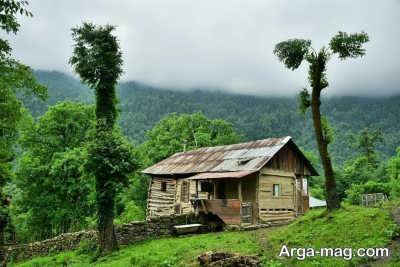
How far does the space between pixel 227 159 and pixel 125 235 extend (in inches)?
419

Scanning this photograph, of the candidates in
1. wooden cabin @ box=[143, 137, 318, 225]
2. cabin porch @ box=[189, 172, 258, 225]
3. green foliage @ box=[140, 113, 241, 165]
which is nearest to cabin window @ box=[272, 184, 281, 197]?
wooden cabin @ box=[143, 137, 318, 225]

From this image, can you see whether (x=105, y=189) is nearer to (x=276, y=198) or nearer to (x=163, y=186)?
(x=276, y=198)

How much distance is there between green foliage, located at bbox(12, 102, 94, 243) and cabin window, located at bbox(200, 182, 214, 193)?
9.41 m

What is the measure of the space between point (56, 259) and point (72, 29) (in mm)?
13243

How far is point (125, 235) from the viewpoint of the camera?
77.1 ft

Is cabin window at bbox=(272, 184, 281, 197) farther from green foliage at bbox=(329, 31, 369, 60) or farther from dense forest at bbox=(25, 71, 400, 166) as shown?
dense forest at bbox=(25, 71, 400, 166)

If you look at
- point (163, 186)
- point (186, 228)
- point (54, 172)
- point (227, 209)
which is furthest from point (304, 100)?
point (54, 172)

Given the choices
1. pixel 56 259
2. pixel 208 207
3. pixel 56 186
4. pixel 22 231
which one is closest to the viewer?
pixel 56 259

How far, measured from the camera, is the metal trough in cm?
2388

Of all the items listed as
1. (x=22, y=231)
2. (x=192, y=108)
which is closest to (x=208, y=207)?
(x=22, y=231)

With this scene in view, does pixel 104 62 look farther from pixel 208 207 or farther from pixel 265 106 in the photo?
pixel 265 106

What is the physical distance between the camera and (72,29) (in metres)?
22.7

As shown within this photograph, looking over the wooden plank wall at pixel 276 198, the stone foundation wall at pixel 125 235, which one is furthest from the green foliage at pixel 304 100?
the stone foundation wall at pixel 125 235

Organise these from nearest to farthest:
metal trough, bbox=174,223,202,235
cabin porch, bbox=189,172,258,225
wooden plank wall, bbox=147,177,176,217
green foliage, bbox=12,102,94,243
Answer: metal trough, bbox=174,223,202,235, cabin porch, bbox=189,172,258,225, green foliage, bbox=12,102,94,243, wooden plank wall, bbox=147,177,176,217
